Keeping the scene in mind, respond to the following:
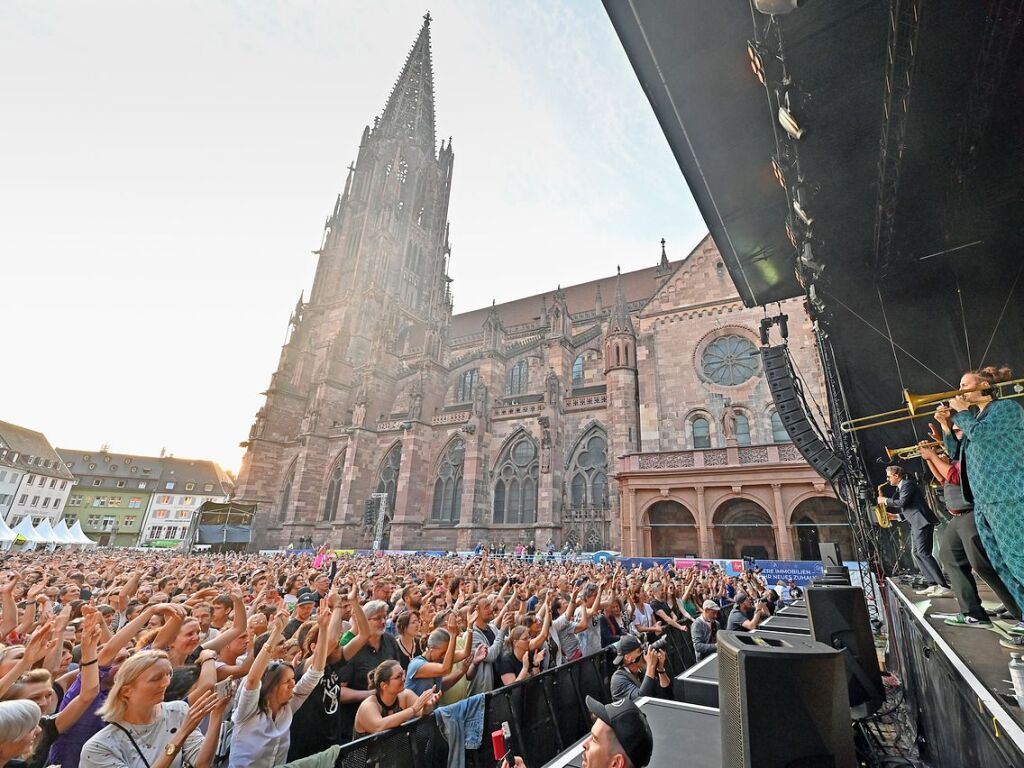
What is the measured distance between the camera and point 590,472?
21.1m

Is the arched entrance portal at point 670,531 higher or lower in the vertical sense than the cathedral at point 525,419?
lower

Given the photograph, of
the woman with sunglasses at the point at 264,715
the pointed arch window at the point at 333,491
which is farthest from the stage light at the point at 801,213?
the pointed arch window at the point at 333,491

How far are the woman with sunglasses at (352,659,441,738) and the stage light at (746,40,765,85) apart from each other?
5.23 metres

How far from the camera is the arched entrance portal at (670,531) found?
16.5 metres

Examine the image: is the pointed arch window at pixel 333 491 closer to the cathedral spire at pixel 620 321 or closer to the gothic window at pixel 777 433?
the cathedral spire at pixel 620 321

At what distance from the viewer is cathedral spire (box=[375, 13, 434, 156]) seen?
47.8 meters

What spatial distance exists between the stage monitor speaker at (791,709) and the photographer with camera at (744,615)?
14.5ft

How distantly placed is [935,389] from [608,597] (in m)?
5.31

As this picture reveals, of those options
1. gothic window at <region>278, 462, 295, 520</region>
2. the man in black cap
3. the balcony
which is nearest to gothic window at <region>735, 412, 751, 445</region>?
the balcony

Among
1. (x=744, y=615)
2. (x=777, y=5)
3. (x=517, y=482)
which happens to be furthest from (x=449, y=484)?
(x=777, y=5)

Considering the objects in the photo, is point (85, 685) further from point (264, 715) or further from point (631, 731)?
point (631, 731)

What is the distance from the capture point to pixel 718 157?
196 inches

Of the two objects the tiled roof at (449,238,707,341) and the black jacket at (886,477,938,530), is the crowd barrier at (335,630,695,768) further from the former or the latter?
the tiled roof at (449,238,707,341)

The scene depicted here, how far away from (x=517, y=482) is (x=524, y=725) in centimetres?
1916
